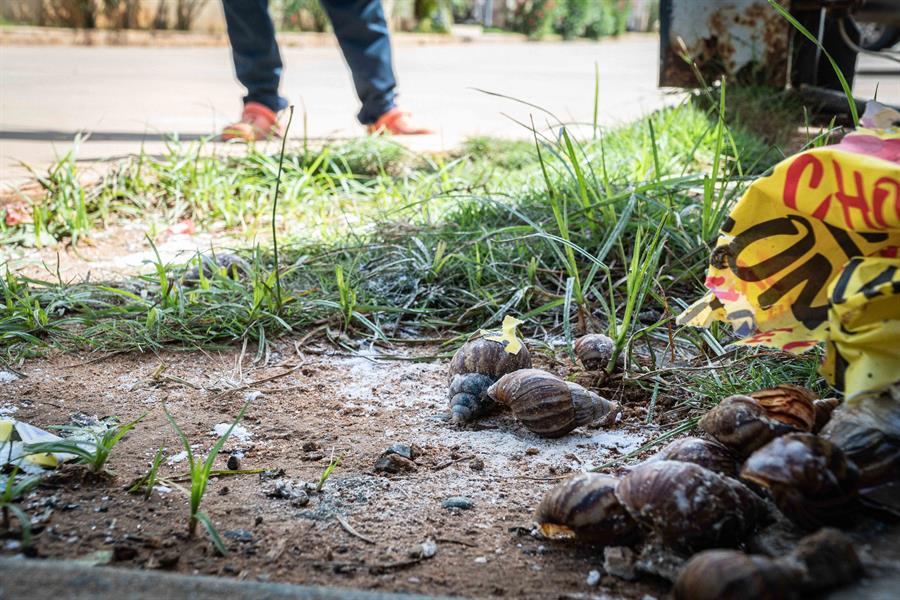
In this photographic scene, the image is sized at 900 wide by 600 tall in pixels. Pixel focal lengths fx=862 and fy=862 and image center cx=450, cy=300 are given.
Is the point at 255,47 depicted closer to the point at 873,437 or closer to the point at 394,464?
the point at 394,464

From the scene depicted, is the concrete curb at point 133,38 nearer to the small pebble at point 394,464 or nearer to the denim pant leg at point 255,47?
the denim pant leg at point 255,47

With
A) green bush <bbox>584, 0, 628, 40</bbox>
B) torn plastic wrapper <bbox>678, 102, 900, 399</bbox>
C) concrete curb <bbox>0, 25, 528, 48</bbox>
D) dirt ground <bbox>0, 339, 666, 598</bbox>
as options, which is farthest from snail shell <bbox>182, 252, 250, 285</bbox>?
green bush <bbox>584, 0, 628, 40</bbox>

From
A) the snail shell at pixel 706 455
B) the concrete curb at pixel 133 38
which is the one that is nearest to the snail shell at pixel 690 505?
the snail shell at pixel 706 455

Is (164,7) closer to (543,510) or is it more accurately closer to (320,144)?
(320,144)

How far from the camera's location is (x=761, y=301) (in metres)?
1.54

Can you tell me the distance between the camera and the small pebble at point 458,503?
1442mm

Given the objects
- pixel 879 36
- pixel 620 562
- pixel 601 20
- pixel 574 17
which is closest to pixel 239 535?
pixel 620 562

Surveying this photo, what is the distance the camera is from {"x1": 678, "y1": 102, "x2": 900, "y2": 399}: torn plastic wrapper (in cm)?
125

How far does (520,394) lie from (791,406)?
1.70 ft

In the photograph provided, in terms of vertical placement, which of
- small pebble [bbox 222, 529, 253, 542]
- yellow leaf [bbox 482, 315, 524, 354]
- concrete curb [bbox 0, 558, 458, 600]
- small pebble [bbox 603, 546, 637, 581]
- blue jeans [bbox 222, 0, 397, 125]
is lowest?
small pebble [bbox 222, 529, 253, 542]

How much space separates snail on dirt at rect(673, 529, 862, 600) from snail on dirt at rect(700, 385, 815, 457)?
0.91ft

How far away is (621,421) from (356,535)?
68cm

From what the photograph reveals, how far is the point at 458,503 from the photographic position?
1.45 m

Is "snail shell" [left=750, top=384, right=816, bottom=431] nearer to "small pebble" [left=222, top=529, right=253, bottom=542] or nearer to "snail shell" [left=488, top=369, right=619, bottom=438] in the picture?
"snail shell" [left=488, top=369, right=619, bottom=438]
